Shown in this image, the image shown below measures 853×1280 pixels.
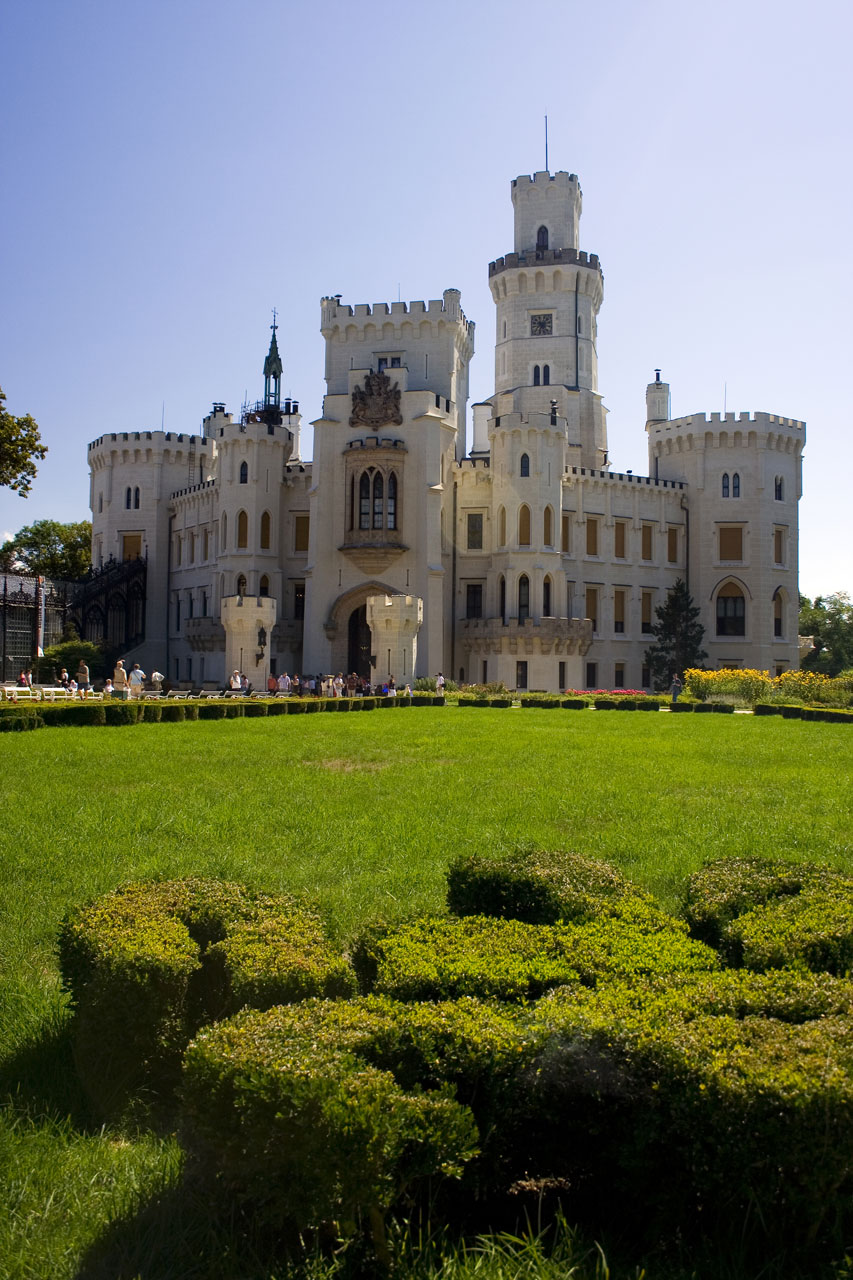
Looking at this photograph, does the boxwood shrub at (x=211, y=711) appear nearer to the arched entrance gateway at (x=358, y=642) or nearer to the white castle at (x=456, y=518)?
the white castle at (x=456, y=518)

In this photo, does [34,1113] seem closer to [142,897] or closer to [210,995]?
[210,995]

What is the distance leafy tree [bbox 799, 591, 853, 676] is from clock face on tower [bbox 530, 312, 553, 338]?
32878 mm

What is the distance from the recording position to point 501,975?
511 centimetres

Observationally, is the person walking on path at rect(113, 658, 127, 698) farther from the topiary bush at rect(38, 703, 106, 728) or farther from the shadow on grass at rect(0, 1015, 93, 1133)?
the shadow on grass at rect(0, 1015, 93, 1133)

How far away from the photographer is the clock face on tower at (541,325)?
2312 inches

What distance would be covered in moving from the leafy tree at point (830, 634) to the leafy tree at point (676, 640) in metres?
22.4

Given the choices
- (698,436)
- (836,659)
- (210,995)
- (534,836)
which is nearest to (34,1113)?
(210,995)

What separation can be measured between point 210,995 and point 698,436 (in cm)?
5630

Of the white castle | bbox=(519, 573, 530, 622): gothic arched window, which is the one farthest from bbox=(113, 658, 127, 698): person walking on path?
bbox=(519, 573, 530, 622): gothic arched window

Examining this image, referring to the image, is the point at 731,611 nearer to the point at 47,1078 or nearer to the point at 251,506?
the point at 251,506

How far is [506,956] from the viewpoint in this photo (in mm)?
5375

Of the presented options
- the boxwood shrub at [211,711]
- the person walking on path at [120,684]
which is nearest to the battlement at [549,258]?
the person walking on path at [120,684]

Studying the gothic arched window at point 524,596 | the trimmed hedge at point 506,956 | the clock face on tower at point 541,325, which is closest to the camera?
the trimmed hedge at point 506,956

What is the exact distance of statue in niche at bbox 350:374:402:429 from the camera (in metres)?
49.6
